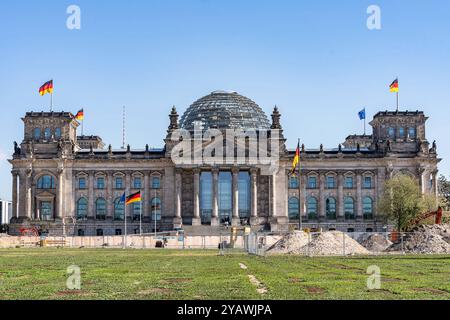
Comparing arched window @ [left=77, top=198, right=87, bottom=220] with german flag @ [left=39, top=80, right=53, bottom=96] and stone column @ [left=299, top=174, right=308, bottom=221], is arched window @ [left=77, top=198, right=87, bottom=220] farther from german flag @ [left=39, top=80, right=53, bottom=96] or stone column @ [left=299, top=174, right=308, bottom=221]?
stone column @ [left=299, top=174, right=308, bottom=221]

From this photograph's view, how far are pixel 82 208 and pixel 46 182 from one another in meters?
8.40

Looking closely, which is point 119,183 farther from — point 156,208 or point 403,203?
point 403,203

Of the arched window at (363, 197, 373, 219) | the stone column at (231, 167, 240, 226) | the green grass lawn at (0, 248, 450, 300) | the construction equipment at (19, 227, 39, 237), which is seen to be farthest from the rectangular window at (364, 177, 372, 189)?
the green grass lawn at (0, 248, 450, 300)

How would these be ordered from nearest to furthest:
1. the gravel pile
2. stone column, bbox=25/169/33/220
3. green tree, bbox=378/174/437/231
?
the gravel pile
green tree, bbox=378/174/437/231
stone column, bbox=25/169/33/220

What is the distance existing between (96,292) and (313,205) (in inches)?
4529

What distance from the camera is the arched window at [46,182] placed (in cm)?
13500

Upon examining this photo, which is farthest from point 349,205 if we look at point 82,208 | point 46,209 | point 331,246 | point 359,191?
point 331,246

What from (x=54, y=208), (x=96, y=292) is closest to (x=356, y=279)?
(x=96, y=292)

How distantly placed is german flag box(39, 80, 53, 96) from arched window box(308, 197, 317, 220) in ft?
171

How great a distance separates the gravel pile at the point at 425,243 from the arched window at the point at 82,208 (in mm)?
78040

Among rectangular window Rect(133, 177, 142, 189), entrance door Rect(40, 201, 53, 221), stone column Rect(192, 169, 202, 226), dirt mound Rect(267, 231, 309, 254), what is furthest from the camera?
rectangular window Rect(133, 177, 142, 189)

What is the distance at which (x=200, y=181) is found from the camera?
13438cm

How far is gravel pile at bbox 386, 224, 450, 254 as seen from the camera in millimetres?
65125
